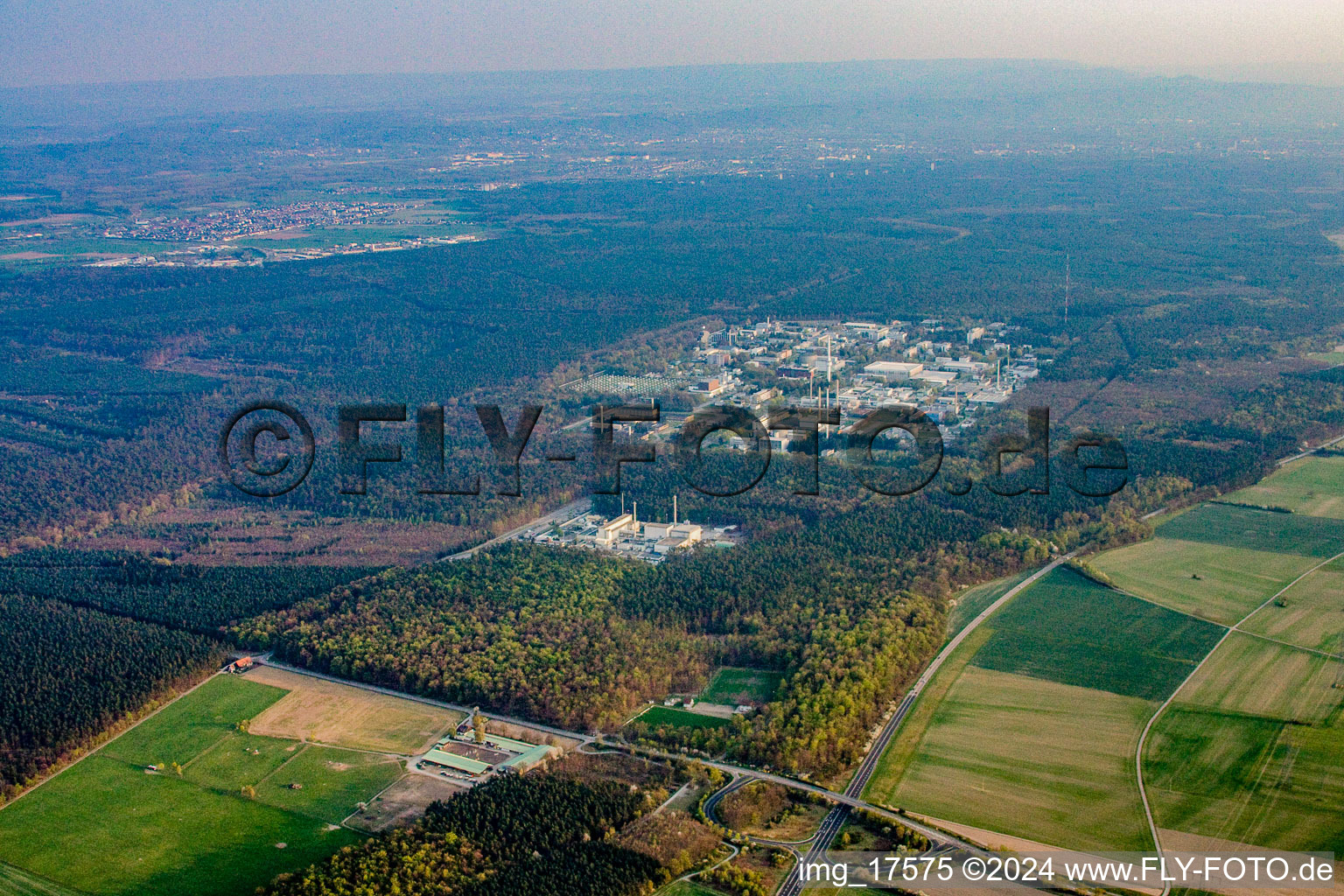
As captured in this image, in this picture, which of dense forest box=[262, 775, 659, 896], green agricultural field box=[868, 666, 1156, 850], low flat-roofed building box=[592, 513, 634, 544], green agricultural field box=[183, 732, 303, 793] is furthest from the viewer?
low flat-roofed building box=[592, 513, 634, 544]

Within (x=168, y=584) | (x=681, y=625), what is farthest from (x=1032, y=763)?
(x=168, y=584)

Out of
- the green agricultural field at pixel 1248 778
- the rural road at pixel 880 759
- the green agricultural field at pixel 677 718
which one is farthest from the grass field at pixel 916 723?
the green agricultural field at pixel 1248 778

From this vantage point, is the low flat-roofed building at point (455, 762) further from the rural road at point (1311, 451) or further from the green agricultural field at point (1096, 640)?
the rural road at point (1311, 451)

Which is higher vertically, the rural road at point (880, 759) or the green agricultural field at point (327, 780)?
the rural road at point (880, 759)

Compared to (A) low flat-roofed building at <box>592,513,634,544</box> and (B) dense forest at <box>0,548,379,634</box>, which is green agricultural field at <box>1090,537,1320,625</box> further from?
(B) dense forest at <box>0,548,379,634</box>

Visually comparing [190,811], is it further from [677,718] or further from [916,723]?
[916,723]

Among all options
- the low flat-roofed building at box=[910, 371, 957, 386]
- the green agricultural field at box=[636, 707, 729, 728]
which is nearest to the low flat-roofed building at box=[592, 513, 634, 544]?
the green agricultural field at box=[636, 707, 729, 728]

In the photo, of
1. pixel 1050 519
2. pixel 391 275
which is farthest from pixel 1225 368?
pixel 391 275
